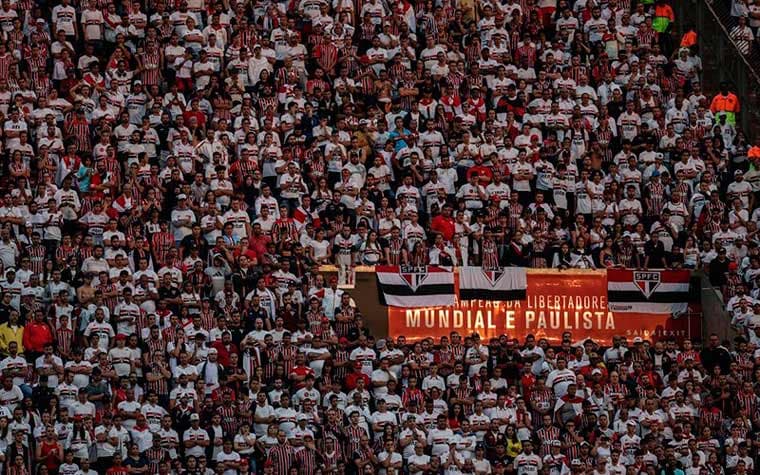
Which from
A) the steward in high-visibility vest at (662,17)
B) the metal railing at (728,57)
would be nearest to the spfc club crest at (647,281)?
the metal railing at (728,57)

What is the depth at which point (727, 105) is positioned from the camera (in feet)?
141

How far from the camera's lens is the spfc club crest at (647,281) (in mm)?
39156

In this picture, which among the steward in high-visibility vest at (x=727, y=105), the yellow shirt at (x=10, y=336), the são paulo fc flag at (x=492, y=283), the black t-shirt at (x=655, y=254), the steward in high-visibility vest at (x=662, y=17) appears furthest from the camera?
the steward in high-visibility vest at (x=662, y=17)

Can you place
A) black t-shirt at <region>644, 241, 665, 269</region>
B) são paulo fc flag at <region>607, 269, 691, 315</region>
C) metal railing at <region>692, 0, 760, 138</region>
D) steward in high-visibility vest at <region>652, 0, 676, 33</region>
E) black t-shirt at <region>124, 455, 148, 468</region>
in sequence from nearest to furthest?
black t-shirt at <region>124, 455, 148, 468</region> → são paulo fc flag at <region>607, 269, 691, 315</region> → black t-shirt at <region>644, 241, 665, 269</region> → metal railing at <region>692, 0, 760, 138</region> → steward in high-visibility vest at <region>652, 0, 676, 33</region>

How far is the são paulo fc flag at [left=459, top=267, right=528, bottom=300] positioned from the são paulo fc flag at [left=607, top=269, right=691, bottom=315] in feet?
5.80

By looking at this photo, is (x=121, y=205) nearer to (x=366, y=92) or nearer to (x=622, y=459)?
(x=366, y=92)

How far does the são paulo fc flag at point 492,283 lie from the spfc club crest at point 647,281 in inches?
84.7

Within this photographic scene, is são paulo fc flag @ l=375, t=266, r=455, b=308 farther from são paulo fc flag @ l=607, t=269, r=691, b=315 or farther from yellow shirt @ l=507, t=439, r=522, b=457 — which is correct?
yellow shirt @ l=507, t=439, r=522, b=457

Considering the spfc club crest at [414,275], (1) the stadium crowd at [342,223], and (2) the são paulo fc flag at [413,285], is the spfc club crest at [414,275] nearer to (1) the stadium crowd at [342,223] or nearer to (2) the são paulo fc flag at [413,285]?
(2) the são paulo fc flag at [413,285]

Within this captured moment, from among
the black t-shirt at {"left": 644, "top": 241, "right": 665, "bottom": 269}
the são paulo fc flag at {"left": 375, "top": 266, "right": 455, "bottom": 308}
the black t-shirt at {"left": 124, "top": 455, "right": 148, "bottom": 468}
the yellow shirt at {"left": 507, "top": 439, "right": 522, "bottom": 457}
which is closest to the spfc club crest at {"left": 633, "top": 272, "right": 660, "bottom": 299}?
the black t-shirt at {"left": 644, "top": 241, "right": 665, "bottom": 269}

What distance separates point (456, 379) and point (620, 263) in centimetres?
473

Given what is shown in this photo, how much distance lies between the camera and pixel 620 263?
39344 millimetres

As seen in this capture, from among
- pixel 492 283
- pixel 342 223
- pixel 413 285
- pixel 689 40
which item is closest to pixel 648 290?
pixel 492 283

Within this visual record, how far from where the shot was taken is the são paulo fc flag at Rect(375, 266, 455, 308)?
38125 millimetres
